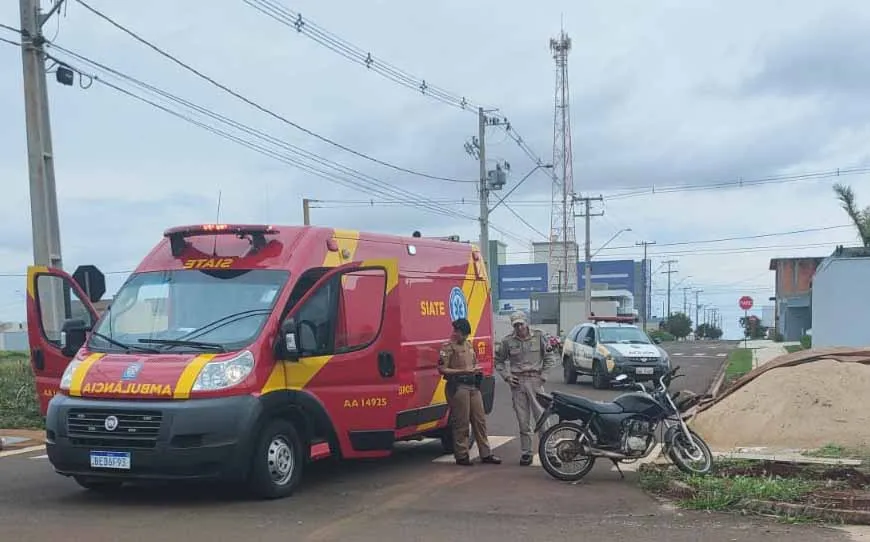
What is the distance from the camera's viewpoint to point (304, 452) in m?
9.01

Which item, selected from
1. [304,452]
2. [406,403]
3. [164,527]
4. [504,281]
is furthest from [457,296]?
[504,281]

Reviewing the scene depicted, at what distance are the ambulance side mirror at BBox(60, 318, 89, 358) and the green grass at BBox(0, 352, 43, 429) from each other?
6.49 metres

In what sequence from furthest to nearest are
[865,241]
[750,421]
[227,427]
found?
[865,241], [750,421], [227,427]

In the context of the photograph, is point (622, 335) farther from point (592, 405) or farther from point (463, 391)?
point (592, 405)

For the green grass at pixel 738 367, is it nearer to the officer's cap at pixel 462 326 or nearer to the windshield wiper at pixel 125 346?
the officer's cap at pixel 462 326

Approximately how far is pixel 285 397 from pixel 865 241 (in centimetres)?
2839

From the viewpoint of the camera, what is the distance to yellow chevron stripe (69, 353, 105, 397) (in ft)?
26.9

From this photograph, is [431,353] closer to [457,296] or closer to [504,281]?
[457,296]

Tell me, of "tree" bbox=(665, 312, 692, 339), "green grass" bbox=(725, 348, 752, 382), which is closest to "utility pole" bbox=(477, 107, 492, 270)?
"green grass" bbox=(725, 348, 752, 382)

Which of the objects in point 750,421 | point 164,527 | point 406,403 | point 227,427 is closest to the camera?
point 164,527

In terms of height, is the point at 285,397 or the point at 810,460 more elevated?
the point at 285,397

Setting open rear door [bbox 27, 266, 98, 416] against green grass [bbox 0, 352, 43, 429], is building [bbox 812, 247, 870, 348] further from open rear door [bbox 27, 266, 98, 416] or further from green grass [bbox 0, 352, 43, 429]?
open rear door [bbox 27, 266, 98, 416]

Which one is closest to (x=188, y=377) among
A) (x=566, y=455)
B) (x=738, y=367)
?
(x=566, y=455)

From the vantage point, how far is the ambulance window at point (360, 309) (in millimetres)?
9406
